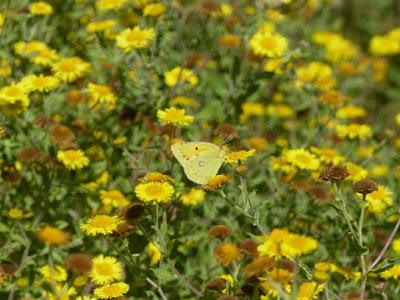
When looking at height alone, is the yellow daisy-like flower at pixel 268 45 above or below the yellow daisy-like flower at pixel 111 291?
above

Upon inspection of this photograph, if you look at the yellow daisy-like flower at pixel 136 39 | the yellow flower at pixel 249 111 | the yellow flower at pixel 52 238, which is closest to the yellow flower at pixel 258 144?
the yellow flower at pixel 249 111

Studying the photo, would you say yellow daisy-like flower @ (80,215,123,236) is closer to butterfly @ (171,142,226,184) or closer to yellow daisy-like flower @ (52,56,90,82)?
butterfly @ (171,142,226,184)

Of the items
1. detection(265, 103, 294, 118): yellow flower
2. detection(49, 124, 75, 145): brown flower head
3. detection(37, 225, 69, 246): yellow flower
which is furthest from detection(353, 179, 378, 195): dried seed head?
detection(265, 103, 294, 118): yellow flower

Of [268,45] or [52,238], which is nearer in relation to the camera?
[52,238]

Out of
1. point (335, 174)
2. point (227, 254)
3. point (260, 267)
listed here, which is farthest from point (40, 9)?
point (260, 267)

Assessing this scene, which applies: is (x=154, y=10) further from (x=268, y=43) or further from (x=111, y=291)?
(x=111, y=291)

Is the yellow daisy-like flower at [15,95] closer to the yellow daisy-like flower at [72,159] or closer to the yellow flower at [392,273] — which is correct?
the yellow daisy-like flower at [72,159]

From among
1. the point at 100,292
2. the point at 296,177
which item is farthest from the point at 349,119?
the point at 100,292

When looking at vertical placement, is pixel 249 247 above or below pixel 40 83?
below
